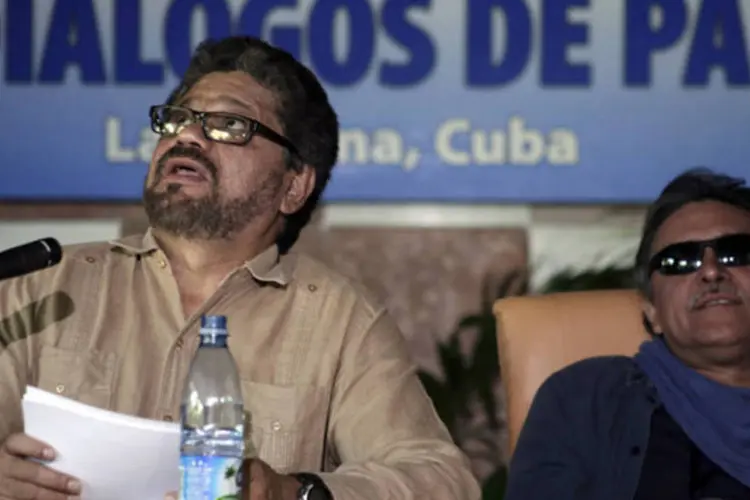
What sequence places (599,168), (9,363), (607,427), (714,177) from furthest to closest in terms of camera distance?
(599,168), (714,177), (607,427), (9,363)

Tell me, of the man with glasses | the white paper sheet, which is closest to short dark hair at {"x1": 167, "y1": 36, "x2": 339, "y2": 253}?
the man with glasses

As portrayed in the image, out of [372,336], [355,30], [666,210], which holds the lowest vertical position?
[372,336]

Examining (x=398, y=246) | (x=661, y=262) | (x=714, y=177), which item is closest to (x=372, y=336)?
(x=661, y=262)

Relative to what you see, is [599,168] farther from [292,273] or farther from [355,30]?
[292,273]

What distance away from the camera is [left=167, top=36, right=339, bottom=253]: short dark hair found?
9.08ft

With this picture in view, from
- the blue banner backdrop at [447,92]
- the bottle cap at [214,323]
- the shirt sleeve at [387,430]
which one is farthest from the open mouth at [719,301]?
the blue banner backdrop at [447,92]

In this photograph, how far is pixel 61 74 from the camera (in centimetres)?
421

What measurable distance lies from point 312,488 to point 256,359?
42cm

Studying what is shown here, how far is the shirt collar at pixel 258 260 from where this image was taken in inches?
104

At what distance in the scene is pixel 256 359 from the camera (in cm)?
256

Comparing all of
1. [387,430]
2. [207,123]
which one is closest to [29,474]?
[387,430]

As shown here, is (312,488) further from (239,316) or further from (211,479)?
(239,316)

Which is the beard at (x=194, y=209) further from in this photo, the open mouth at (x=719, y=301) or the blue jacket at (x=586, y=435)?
the open mouth at (x=719, y=301)

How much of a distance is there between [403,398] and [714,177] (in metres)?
0.84
